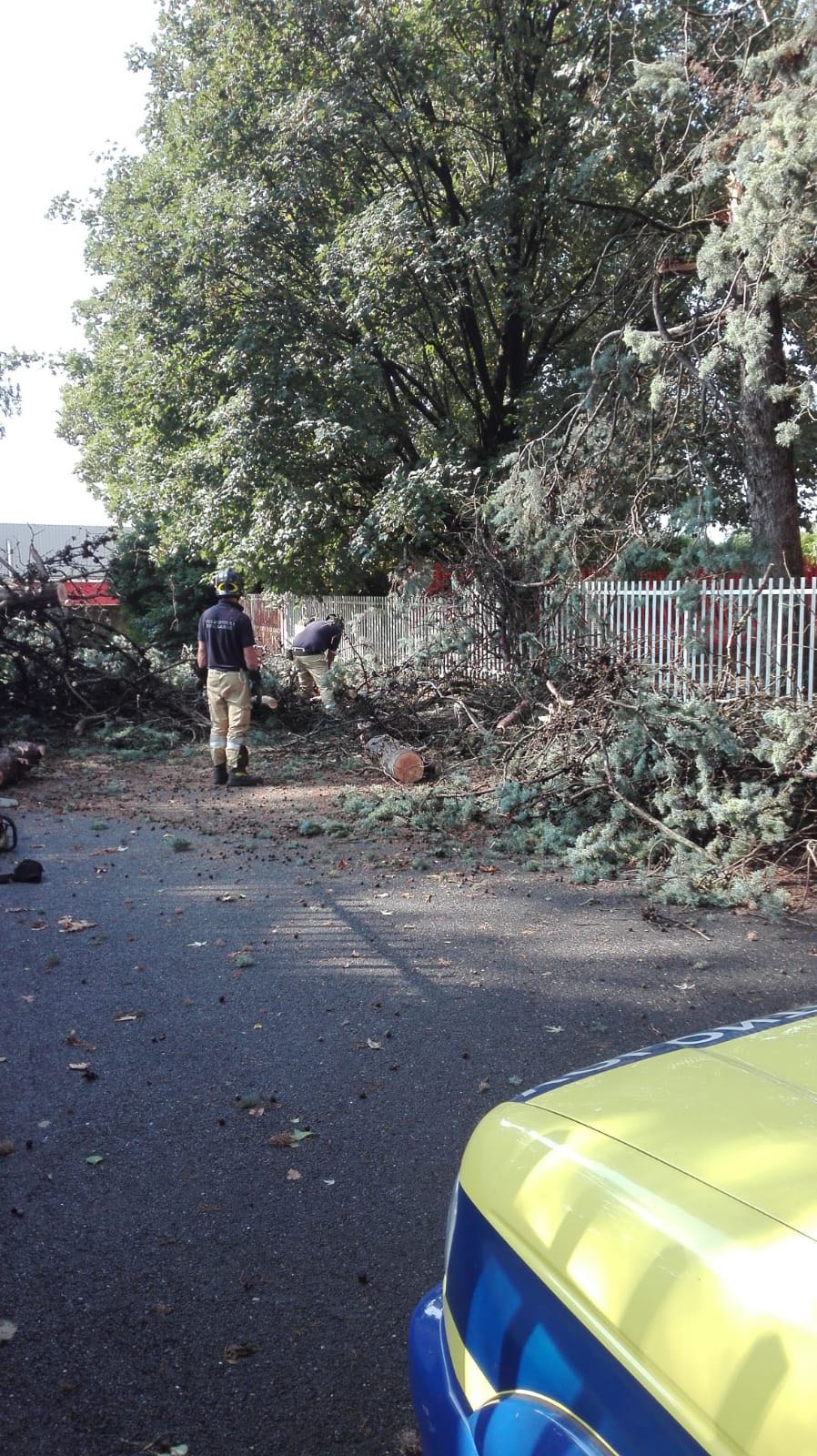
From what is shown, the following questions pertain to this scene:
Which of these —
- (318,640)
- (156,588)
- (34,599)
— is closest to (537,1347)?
(34,599)

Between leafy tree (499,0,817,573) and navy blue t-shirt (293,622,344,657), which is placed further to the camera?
navy blue t-shirt (293,622,344,657)

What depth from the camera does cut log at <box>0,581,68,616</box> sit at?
13242 millimetres

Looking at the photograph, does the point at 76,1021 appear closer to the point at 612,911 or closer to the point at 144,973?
the point at 144,973

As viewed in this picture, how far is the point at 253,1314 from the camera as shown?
2.96 meters

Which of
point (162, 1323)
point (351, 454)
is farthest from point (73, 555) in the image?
point (162, 1323)

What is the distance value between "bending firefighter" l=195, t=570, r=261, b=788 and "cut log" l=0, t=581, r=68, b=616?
3323 millimetres

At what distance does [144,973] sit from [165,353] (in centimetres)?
1574

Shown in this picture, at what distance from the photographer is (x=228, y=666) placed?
11.0 metres

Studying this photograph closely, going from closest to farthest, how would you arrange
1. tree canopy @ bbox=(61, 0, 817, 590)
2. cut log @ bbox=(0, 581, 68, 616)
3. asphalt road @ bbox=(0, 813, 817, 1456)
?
asphalt road @ bbox=(0, 813, 817, 1456) → tree canopy @ bbox=(61, 0, 817, 590) → cut log @ bbox=(0, 581, 68, 616)

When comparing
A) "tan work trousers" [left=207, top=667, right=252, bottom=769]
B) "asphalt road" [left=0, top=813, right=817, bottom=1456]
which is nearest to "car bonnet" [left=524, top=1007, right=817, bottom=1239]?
"asphalt road" [left=0, top=813, right=817, bottom=1456]

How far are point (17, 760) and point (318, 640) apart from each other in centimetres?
549

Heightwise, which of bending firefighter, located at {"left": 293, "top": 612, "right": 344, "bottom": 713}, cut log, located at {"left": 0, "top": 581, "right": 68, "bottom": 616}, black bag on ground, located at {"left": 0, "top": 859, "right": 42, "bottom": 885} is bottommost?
black bag on ground, located at {"left": 0, "top": 859, "right": 42, "bottom": 885}

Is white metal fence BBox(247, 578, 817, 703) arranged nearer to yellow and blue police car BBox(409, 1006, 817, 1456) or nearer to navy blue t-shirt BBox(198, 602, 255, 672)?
navy blue t-shirt BBox(198, 602, 255, 672)

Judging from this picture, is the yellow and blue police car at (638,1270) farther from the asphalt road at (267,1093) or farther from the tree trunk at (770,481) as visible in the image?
the tree trunk at (770,481)
